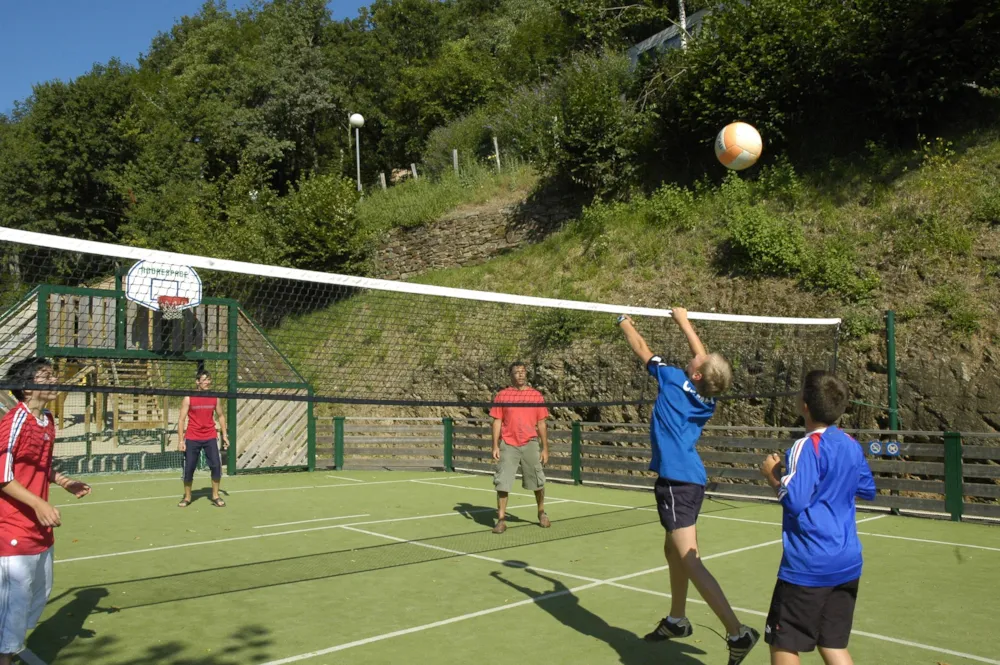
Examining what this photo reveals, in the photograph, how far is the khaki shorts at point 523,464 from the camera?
9812mm

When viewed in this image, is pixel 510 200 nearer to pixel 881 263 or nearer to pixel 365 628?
pixel 881 263

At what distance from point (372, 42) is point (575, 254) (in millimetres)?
33097

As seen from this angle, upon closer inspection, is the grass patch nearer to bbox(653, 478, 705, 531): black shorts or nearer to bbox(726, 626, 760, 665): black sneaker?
bbox(653, 478, 705, 531): black shorts

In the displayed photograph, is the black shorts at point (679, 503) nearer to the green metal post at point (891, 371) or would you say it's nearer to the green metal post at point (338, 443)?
the green metal post at point (891, 371)

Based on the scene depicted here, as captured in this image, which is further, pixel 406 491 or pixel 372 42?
pixel 372 42

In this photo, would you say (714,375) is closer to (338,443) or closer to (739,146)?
(739,146)

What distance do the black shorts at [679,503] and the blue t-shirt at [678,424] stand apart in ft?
0.19

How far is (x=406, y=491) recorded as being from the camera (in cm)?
1404

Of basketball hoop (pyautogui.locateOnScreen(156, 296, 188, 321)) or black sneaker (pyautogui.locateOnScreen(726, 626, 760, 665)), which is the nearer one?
black sneaker (pyautogui.locateOnScreen(726, 626, 760, 665))

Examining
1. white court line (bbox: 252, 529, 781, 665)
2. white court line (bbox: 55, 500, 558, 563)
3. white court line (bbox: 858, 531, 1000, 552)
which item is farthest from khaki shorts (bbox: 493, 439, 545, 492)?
white court line (bbox: 858, 531, 1000, 552)

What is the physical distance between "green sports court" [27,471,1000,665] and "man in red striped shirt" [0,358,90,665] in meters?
0.97

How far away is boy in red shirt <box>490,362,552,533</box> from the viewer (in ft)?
32.0

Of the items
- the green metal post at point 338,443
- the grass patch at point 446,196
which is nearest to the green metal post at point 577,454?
the green metal post at point 338,443

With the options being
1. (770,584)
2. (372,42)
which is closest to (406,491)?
(770,584)
